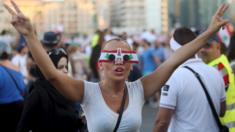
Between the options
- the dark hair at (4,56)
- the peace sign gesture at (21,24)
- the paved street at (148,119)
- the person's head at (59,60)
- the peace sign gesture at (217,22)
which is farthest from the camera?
the paved street at (148,119)

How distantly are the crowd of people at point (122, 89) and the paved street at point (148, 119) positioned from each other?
542 centimetres

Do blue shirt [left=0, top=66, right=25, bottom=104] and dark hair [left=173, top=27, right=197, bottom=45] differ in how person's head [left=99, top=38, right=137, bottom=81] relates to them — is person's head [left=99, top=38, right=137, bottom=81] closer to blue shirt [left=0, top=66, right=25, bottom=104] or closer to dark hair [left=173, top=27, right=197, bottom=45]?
dark hair [left=173, top=27, right=197, bottom=45]

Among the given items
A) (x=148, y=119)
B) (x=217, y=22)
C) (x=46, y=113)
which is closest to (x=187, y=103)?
(x=217, y=22)

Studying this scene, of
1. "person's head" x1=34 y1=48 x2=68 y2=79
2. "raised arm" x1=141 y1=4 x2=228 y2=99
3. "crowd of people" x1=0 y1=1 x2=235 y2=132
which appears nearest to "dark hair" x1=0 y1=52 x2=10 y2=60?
"crowd of people" x1=0 y1=1 x2=235 y2=132

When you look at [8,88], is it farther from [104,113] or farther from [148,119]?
[148,119]

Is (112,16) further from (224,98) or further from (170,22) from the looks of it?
(224,98)

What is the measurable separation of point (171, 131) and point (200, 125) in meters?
0.29

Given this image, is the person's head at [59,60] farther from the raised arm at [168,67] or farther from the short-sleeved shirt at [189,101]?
the raised arm at [168,67]

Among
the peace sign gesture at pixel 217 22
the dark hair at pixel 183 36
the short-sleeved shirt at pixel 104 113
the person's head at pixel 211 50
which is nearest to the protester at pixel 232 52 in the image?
the person's head at pixel 211 50

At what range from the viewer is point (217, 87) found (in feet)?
18.0

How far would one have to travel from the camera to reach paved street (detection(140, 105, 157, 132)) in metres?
12.6

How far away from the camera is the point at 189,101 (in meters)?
A: 5.37

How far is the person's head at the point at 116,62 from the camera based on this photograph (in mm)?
4574

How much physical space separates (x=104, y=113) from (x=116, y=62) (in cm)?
36
